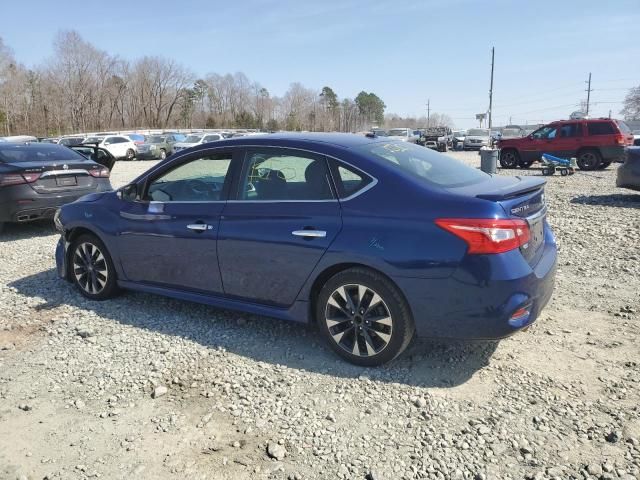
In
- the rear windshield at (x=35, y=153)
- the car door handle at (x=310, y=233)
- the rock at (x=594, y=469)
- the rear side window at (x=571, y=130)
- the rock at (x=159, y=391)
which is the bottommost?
the rock at (x=159, y=391)

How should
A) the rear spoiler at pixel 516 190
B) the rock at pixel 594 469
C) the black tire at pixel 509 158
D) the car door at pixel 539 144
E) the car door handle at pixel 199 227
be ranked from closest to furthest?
the rock at pixel 594 469 < the rear spoiler at pixel 516 190 < the car door handle at pixel 199 227 < the car door at pixel 539 144 < the black tire at pixel 509 158

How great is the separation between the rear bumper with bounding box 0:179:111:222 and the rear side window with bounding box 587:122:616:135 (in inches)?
743

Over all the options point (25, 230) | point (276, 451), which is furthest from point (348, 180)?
point (25, 230)

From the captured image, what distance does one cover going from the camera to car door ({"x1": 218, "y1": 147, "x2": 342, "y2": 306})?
3.82 meters

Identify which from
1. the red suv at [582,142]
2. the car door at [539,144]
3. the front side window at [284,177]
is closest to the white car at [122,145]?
the red suv at [582,142]

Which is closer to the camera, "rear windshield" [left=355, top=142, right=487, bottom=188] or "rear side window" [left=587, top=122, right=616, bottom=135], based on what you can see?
"rear windshield" [left=355, top=142, right=487, bottom=188]

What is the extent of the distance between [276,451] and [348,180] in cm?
189

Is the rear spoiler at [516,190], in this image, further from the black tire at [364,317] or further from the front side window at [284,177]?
the front side window at [284,177]

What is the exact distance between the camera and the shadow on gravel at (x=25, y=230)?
8.75m

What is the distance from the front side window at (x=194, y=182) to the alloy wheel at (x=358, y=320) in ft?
4.58

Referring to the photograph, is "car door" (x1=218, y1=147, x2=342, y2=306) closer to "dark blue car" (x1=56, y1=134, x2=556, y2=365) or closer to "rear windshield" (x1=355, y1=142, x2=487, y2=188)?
"dark blue car" (x1=56, y1=134, x2=556, y2=365)

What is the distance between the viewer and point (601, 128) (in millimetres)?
19750

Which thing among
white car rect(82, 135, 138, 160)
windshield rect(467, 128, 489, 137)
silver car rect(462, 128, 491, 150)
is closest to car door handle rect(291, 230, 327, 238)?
white car rect(82, 135, 138, 160)

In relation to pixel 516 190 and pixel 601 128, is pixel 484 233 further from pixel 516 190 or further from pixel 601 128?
pixel 601 128
